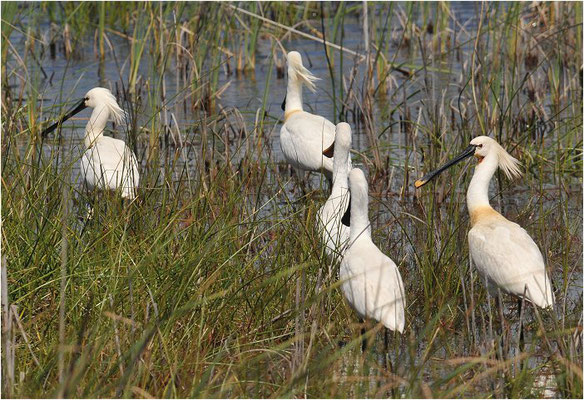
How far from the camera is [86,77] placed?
35.2ft

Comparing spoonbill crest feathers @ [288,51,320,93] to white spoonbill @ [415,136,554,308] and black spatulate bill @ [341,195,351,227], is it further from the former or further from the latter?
white spoonbill @ [415,136,554,308]

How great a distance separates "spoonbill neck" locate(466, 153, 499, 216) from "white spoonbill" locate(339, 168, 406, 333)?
27.5 inches

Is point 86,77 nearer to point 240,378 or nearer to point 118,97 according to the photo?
point 118,97

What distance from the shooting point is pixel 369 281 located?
4.18 metres

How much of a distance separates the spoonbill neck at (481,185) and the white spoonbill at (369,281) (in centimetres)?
70

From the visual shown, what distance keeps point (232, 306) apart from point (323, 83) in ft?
22.4

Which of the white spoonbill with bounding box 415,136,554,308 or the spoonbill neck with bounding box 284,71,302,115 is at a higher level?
the spoonbill neck with bounding box 284,71,302,115

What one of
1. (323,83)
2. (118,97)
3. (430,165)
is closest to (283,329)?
(430,165)

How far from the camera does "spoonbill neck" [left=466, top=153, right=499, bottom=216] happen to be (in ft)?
17.0

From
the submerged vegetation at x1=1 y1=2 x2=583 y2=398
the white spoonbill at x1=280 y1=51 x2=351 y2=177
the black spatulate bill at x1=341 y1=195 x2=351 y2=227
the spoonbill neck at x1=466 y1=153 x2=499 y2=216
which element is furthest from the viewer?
the white spoonbill at x1=280 y1=51 x2=351 y2=177

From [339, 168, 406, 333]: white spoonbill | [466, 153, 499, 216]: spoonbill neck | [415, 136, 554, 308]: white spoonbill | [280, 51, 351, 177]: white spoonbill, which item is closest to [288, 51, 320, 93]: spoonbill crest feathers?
[280, 51, 351, 177]: white spoonbill

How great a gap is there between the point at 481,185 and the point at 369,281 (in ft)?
4.25

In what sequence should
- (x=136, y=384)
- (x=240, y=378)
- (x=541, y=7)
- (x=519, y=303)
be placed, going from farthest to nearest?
(x=541, y=7), (x=519, y=303), (x=240, y=378), (x=136, y=384)

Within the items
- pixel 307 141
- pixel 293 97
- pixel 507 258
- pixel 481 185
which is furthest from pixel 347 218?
pixel 293 97
